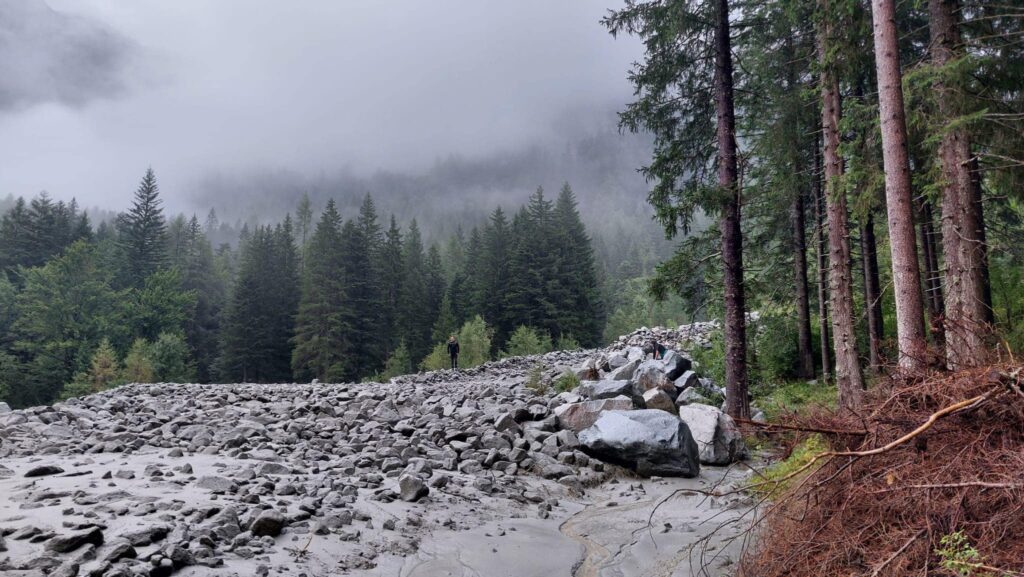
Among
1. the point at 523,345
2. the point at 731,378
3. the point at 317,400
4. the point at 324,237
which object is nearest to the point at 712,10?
the point at 731,378

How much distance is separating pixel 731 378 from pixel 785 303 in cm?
860

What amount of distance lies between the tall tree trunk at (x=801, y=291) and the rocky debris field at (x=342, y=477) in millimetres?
6324

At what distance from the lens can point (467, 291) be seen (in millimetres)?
51156

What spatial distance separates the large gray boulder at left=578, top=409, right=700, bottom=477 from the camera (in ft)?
27.1

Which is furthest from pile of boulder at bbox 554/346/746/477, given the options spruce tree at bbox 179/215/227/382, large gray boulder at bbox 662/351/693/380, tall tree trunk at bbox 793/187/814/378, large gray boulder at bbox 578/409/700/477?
spruce tree at bbox 179/215/227/382

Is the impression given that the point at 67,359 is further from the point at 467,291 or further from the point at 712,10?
the point at 712,10

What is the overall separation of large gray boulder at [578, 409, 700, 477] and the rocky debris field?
0.02 m

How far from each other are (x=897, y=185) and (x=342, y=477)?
25.7 ft

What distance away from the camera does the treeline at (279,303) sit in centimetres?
3769

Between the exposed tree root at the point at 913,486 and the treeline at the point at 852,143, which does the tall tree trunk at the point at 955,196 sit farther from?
the exposed tree root at the point at 913,486

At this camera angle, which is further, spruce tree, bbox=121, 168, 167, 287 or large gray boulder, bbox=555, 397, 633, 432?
spruce tree, bbox=121, 168, 167, 287

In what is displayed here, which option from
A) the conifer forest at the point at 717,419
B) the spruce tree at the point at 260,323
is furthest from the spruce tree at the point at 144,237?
the conifer forest at the point at 717,419

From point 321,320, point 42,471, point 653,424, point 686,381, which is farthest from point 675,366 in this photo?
point 321,320

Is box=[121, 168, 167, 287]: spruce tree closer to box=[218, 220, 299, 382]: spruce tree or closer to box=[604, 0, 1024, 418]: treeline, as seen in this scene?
box=[218, 220, 299, 382]: spruce tree
